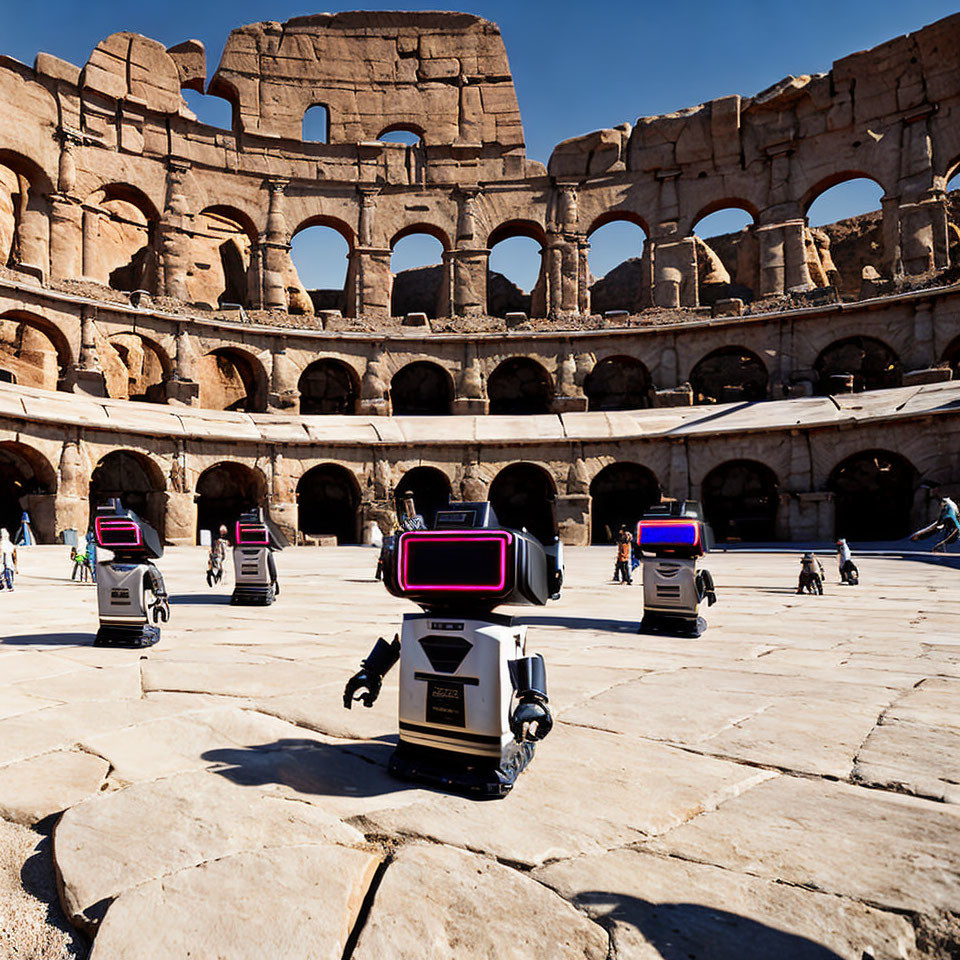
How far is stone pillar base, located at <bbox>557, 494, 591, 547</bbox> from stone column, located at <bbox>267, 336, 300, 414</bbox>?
10.8m

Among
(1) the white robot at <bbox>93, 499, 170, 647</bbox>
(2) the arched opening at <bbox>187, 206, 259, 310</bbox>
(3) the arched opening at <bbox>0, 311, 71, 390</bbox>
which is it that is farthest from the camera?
(2) the arched opening at <bbox>187, 206, 259, 310</bbox>

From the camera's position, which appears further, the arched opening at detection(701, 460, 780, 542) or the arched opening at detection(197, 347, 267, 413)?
A: the arched opening at detection(197, 347, 267, 413)

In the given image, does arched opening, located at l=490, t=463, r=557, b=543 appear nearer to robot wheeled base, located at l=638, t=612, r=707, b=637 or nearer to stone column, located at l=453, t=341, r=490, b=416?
stone column, located at l=453, t=341, r=490, b=416

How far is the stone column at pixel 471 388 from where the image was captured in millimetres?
26500

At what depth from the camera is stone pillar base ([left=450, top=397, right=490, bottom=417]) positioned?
86.8 ft

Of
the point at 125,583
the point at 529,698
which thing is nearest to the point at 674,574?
the point at 529,698

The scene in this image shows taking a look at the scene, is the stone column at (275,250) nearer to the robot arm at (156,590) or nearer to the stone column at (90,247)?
the stone column at (90,247)

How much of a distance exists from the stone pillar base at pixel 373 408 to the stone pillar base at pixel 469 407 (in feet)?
9.18

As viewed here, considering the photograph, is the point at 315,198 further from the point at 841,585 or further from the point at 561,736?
the point at 561,736

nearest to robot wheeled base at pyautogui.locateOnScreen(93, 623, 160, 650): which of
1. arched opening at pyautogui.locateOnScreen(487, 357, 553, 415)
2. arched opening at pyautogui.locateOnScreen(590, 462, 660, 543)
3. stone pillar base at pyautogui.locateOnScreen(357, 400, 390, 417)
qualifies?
stone pillar base at pyautogui.locateOnScreen(357, 400, 390, 417)

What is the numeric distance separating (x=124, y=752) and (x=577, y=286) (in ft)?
93.0

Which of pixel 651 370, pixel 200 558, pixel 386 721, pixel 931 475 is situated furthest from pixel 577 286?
pixel 386 721

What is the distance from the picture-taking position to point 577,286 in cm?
2902

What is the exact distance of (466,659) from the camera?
9.11 feet
